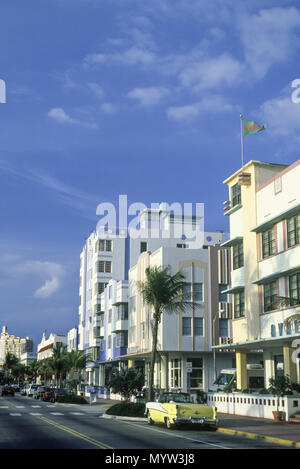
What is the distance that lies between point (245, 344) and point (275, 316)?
8.75 feet

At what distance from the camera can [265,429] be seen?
76.3 ft

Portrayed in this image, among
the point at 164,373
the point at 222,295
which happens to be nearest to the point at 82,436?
the point at 222,295

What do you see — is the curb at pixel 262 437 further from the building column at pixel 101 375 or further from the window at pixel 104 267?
the window at pixel 104 267

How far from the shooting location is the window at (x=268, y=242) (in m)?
33.2

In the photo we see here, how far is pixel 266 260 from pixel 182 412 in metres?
13.1

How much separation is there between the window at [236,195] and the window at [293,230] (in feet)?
21.6

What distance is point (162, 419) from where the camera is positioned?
24.5m

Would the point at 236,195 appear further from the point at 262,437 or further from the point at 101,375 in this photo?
the point at 101,375

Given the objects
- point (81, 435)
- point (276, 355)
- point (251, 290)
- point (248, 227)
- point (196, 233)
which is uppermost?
point (196, 233)

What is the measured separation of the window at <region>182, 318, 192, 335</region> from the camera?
51.4 metres

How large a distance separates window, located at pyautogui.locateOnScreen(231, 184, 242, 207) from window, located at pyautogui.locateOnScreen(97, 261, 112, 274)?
4508 cm
